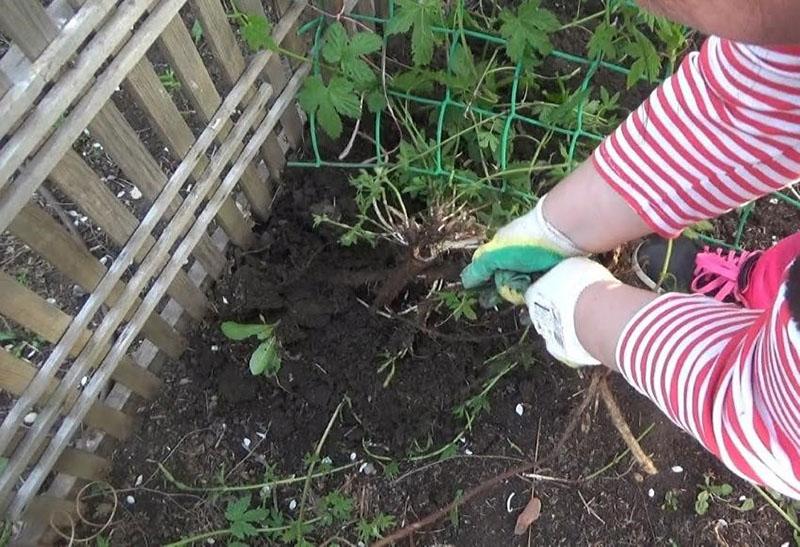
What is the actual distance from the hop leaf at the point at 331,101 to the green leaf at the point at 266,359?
56 centimetres

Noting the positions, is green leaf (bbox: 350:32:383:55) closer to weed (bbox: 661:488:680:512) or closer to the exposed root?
the exposed root

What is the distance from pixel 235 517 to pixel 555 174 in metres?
1.20

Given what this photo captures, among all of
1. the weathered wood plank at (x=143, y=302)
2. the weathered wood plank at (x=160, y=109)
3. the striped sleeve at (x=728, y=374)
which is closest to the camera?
the striped sleeve at (x=728, y=374)

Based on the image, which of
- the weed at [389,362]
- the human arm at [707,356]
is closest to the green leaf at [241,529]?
the weed at [389,362]

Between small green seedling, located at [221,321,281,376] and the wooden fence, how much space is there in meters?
0.14

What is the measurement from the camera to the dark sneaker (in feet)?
6.34

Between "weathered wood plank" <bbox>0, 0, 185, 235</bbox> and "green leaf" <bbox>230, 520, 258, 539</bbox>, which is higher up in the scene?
"weathered wood plank" <bbox>0, 0, 185, 235</bbox>

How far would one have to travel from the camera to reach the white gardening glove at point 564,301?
1.52 m

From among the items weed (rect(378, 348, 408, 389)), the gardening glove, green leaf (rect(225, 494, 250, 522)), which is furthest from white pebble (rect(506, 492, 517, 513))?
green leaf (rect(225, 494, 250, 522))

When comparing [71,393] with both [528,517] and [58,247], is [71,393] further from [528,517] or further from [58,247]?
[528,517]

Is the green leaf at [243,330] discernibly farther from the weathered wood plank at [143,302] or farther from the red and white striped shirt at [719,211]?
the red and white striped shirt at [719,211]

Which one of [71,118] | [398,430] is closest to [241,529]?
[398,430]

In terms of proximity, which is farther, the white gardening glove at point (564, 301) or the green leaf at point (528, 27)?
the green leaf at point (528, 27)

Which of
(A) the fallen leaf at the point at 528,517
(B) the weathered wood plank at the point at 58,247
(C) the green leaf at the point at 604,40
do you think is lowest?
(A) the fallen leaf at the point at 528,517
